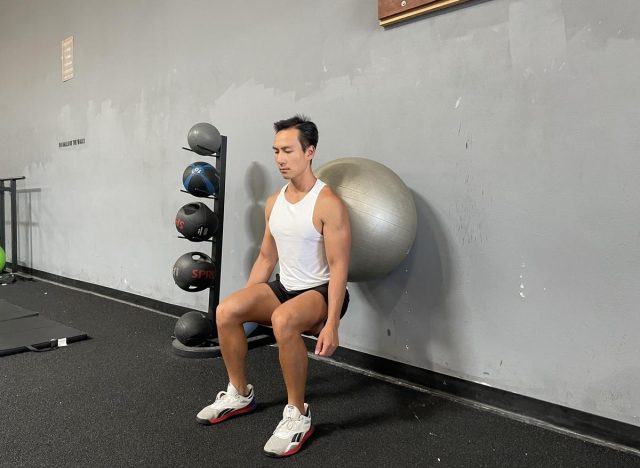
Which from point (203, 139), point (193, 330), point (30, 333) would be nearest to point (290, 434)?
point (193, 330)

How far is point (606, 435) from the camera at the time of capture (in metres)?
1.44

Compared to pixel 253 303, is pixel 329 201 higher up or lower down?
higher up

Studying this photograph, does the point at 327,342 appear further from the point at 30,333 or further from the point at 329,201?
the point at 30,333

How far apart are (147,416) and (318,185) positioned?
98 cm

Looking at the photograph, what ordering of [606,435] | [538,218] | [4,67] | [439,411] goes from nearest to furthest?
[606,435] → [538,218] → [439,411] → [4,67]

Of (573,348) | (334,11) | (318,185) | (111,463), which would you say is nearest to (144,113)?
(334,11)

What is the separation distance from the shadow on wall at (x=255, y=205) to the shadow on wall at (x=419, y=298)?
0.79 metres

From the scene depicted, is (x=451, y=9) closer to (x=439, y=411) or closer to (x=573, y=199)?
(x=573, y=199)

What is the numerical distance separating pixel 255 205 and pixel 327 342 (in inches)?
51.5

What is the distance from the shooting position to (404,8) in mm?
1794

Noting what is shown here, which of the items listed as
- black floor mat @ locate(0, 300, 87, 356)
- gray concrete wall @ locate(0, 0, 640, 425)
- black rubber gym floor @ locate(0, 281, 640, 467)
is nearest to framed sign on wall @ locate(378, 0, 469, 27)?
gray concrete wall @ locate(0, 0, 640, 425)

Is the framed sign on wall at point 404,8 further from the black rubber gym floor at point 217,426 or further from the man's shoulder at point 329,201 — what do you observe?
the black rubber gym floor at point 217,426

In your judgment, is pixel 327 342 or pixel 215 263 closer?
pixel 327 342

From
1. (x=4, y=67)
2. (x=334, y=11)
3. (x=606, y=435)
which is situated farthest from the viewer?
(x=4, y=67)
